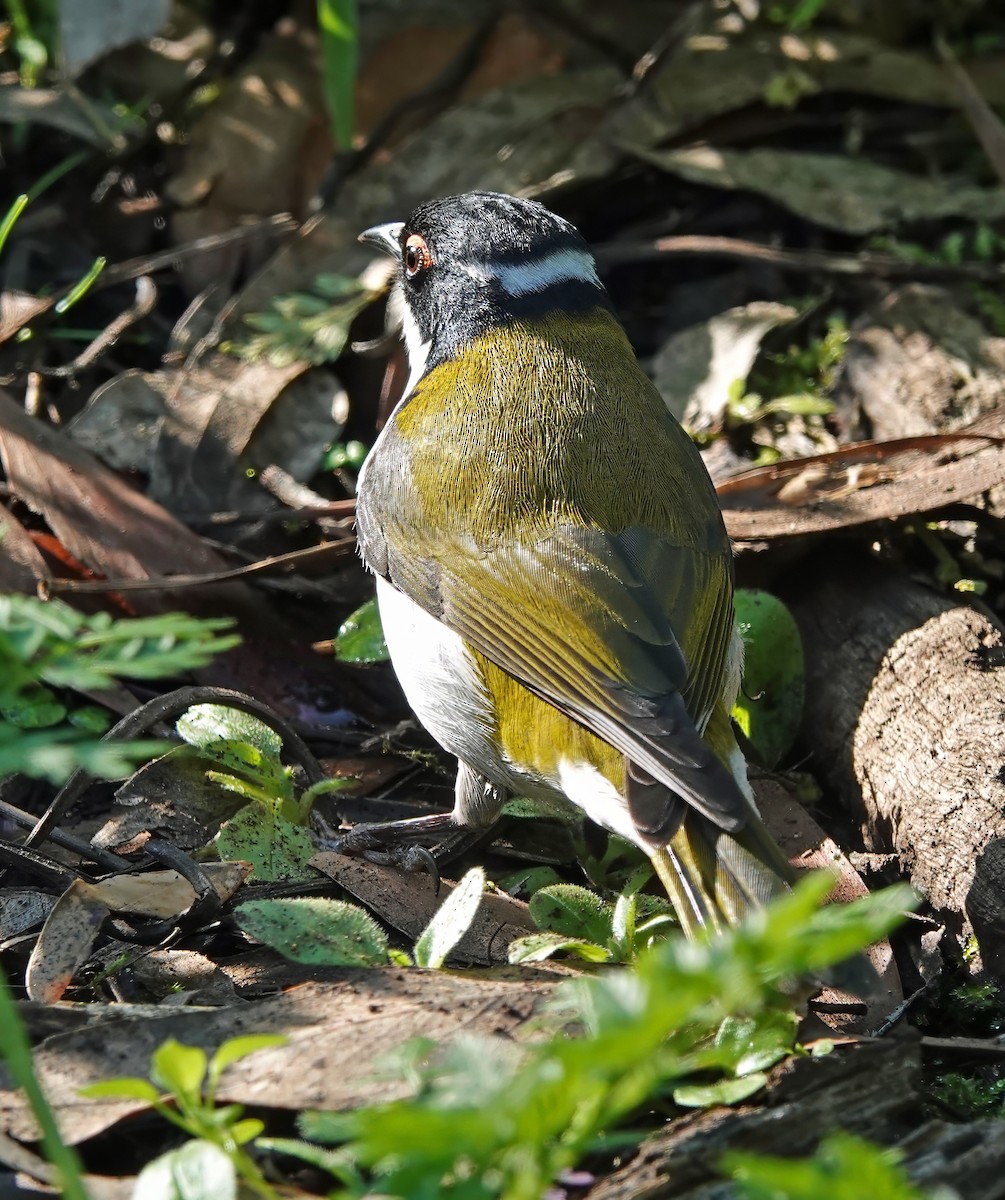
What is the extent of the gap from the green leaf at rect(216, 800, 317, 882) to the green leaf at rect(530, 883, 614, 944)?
2.23 feet

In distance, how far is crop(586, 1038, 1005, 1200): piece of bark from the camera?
2.76 meters

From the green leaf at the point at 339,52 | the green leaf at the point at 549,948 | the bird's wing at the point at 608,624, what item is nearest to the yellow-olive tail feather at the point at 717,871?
the bird's wing at the point at 608,624

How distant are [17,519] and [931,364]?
3.67m

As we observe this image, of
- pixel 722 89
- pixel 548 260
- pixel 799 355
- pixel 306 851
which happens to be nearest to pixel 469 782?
pixel 306 851

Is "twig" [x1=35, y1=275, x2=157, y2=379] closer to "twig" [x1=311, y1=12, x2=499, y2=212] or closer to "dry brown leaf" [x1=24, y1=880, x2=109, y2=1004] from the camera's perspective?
"twig" [x1=311, y1=12, x2=499, y2=212]

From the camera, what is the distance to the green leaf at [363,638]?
16.6ft

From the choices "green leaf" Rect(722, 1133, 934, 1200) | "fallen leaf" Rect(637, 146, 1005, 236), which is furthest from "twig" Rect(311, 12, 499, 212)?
"green leaf" Rect(722, 1133, 934, 1200)

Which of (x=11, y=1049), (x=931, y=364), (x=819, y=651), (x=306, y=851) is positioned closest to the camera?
(x=11, y=1049)

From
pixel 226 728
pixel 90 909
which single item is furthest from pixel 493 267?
pixel 90 909

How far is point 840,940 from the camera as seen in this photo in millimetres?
2160

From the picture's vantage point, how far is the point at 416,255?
18.1ft

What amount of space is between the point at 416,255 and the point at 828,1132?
3.61m

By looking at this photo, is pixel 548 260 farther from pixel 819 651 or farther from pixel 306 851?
pixel 306 851

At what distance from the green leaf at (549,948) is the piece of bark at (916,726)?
1016 mm
